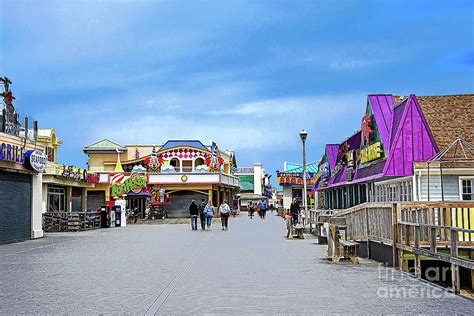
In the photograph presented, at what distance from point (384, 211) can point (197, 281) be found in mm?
5343

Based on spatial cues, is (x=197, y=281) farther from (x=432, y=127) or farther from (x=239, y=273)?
(x=432, y=127)

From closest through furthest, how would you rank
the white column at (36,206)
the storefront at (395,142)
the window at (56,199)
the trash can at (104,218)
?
the storefront at (395,142), the white column at (36,206), the window at (56,199), the trash can at (104,218)

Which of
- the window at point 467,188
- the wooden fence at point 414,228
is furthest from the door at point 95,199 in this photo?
the wooden fence at point 414,228

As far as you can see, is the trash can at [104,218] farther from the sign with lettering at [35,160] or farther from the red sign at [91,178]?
the sign with lettering at [35,160]

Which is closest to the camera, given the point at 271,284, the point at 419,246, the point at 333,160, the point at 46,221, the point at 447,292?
the point at 447,292

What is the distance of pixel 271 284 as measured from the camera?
35.0 ft

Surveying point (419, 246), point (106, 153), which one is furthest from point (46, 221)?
point (106, 153)

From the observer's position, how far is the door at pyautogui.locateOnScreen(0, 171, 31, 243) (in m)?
22.1

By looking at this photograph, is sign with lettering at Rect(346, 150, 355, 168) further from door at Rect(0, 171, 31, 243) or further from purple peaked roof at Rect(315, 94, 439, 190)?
door at Rect(0, 171, 31, 243)

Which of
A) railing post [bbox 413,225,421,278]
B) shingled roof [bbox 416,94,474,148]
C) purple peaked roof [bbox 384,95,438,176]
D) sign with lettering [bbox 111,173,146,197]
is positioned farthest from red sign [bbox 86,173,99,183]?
railing post [bbox 413,225,421,278]

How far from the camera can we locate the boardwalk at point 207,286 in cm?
845

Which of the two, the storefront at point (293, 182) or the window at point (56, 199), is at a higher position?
the storefront at point (293, 182)

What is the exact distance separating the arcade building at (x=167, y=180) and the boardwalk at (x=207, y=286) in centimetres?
3480

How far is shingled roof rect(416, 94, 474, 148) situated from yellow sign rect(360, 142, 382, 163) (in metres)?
2.35
